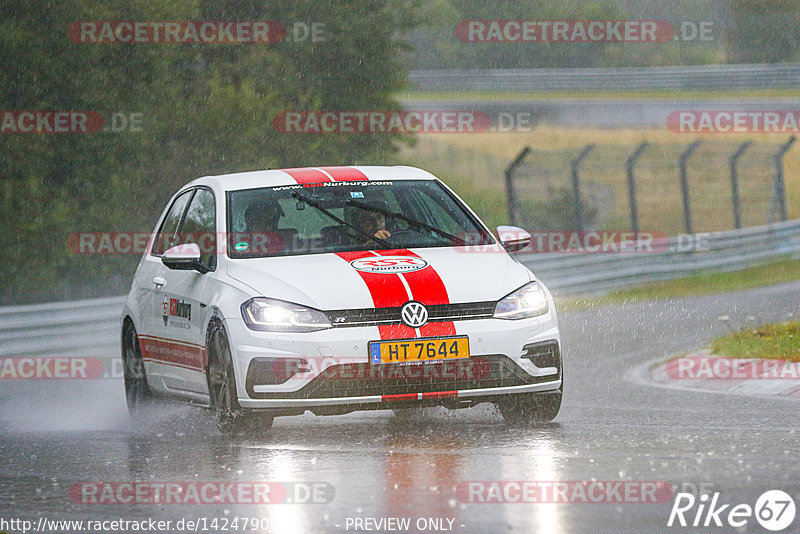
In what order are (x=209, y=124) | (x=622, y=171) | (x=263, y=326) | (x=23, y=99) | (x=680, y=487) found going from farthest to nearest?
(x=622, y=171)
(x=209, y=124)
(x=23, y=99)
(x=263, y=326)
(x=680, y=487)

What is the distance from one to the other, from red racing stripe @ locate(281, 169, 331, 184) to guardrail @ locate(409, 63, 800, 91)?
40189mm

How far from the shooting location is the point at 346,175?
10102 millimetres

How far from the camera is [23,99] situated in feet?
77.9

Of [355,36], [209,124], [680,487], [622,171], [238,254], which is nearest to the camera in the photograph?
[680,487]

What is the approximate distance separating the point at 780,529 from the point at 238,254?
4.26 m

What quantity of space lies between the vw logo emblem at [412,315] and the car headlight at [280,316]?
41cm

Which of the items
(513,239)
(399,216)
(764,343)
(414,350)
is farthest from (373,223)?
(764,343)

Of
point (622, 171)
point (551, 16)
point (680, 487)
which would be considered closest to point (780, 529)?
point (680, 487)

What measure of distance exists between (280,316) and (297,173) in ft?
6.02

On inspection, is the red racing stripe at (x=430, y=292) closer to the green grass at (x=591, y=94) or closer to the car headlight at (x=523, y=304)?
the car headlight at (x=523, y=304)

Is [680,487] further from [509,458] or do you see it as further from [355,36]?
[355,36]

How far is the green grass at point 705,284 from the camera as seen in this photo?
20688 millimetres

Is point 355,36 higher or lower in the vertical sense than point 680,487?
higher

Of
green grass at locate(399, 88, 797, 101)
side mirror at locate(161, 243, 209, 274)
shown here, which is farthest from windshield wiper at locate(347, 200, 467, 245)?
green grass at locate(399, 88, 797, 101)
